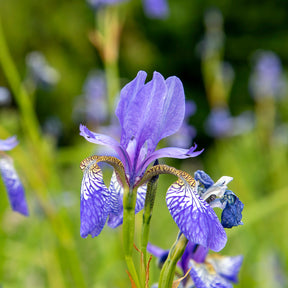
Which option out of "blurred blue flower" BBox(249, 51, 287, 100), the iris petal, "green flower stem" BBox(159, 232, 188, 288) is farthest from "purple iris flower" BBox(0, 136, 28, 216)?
"blurred blue flower" BBox(249, 51, 287, 100)

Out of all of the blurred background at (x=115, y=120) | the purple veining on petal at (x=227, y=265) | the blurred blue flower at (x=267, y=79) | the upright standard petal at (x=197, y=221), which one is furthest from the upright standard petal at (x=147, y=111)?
the blurred blue flower at (x=267, y=79)

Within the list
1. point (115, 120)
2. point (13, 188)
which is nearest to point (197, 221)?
point (13, 188)

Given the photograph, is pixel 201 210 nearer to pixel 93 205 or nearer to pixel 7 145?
pixel 93 205

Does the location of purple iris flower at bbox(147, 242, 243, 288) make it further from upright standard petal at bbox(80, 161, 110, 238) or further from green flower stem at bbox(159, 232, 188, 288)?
upright standard petal at bbox(80, 161, 110, 238)

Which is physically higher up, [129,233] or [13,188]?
[129,233]

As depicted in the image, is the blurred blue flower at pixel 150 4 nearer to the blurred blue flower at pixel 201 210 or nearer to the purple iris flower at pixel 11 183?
the purple iris flower at pixel 11 183

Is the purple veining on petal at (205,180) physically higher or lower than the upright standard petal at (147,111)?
lower

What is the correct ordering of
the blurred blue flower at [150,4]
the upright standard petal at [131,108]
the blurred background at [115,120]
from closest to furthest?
the upright standard petal at [131,108], the blurred background at [115,120], the blurred blue flower at [150,4]
